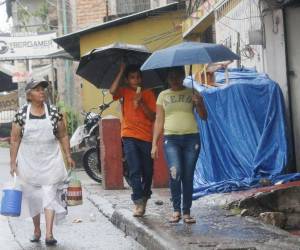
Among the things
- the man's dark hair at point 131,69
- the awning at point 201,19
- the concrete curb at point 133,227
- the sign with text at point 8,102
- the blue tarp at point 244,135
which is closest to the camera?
the concrete curb at point 133,227

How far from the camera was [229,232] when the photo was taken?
716 cm

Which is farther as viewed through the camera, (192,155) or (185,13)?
(185,13)

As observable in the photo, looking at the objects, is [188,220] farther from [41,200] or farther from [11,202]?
[11,202]

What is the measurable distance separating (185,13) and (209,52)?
35.1 feet

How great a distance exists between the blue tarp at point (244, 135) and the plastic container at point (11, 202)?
3183mm

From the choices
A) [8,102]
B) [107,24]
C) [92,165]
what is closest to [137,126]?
[92,165]

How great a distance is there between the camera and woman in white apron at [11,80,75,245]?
24.6 ft

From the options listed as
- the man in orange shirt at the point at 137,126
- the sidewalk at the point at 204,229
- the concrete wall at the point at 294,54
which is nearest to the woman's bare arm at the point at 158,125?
the man in orange shirt at the point at 137,126

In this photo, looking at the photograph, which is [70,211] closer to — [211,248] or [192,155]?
[192,155]

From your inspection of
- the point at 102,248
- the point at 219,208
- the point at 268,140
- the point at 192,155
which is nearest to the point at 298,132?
the point at 268,140

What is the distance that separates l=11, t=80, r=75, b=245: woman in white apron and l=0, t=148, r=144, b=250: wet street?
0.30 metres

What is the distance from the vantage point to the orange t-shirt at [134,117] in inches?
317

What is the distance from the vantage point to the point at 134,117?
26.5ft

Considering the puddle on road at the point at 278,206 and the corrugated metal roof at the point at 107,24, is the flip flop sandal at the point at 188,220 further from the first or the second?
the corrugated metal roof at the point at 107,24
